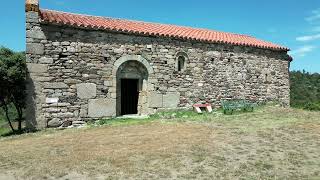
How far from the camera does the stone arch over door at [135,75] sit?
13422 millimetres

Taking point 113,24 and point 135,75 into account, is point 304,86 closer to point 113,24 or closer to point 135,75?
point 135,75

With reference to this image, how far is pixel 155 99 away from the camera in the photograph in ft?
46.9

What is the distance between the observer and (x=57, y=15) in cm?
1359

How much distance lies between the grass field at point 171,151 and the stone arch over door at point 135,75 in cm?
159

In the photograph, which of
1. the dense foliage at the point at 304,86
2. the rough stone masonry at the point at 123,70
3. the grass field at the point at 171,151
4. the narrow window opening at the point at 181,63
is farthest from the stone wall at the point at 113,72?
the dense foliage at the point at 304,86

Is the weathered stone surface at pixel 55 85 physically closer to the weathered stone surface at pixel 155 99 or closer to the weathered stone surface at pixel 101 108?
the weathered stone surface at pixel 101 108

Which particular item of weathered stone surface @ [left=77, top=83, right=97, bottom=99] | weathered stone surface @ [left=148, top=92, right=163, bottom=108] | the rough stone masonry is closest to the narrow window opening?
the rough stone masonry

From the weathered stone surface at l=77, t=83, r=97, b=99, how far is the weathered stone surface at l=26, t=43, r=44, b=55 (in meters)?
1.74

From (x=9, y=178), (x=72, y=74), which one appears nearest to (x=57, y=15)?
(x=72, y=74)

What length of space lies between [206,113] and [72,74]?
5.66m

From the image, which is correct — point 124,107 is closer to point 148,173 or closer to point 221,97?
point 221,97

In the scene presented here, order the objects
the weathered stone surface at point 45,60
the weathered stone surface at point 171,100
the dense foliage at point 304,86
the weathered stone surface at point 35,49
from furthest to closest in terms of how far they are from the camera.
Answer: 1. the dense foliage at point 304,86
2. the weathered stone surface at point 171,100
3. the weathered stone surface at point 45,60
4. the weathered stone surface at point 35,49

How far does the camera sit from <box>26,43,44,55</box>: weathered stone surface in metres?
11.9

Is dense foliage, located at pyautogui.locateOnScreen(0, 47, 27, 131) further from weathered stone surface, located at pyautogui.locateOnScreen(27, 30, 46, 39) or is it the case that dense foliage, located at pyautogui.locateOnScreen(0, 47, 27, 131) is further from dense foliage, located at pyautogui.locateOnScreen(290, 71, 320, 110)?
dense foliage, located at pyautogui.locateOnScreen(290, 71, 320, 110)
